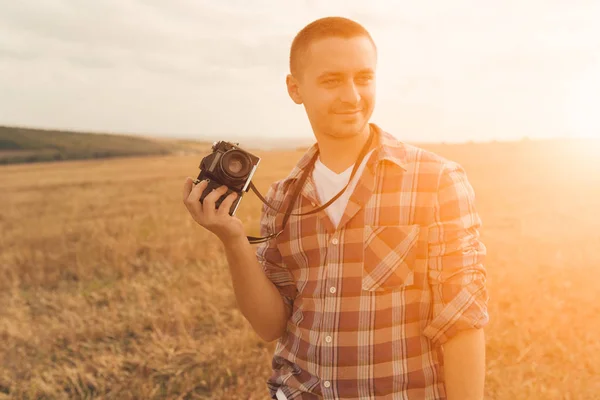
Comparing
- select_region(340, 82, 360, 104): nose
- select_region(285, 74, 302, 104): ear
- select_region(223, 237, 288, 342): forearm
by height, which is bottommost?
select_region(223, 237, 288, 342): forearm

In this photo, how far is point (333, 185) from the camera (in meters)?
2.36

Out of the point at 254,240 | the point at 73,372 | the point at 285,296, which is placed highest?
the point at 254,240

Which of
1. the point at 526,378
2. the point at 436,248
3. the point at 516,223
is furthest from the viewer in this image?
the point at 516,223

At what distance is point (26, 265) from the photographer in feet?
25.0

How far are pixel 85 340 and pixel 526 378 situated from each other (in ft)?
12.4

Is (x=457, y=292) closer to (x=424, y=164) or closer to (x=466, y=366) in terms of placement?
(x=466, y=366)

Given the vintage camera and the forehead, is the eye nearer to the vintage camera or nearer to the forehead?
the forehead

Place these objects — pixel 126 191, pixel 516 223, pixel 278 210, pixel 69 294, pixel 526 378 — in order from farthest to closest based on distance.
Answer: pixel 126 191
pixel 516 223
pixel 69 294
pixel 526 378
pixel 278 210

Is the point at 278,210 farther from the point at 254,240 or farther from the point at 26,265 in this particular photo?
the point at 26,265

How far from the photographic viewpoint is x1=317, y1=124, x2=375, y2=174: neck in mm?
2322

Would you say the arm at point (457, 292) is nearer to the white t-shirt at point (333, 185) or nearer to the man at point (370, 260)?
the man at point (370, 260)

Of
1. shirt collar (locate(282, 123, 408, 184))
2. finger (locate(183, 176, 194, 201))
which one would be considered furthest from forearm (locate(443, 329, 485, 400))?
finger (locate(183, 176, 194, 201))

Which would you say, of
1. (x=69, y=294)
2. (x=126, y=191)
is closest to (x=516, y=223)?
(x=69, y=294)

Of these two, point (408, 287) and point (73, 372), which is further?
point (73, 372)
